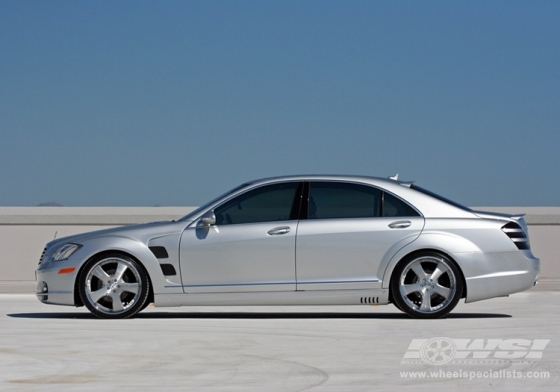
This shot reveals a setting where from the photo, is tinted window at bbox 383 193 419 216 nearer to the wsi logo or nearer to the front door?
the front door

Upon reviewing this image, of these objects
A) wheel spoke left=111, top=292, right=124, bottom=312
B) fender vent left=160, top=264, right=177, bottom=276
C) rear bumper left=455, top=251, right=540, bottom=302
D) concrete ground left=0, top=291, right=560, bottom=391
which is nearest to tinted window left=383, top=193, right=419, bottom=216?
rear bumper left=455, top=251, right=540, bottom=302

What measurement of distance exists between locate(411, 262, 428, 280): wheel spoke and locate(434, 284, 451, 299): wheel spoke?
0.18m

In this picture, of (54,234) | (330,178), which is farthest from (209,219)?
(54,234)

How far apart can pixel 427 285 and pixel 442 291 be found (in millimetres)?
179

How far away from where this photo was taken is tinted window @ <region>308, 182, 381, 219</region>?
11.9 metres

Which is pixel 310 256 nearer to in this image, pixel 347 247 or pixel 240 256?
pixel 347 247

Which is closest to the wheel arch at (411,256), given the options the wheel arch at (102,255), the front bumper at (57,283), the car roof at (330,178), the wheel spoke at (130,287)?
the car roof at (330,178)

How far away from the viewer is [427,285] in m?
11.7

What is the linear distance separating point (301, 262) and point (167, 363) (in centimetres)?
356

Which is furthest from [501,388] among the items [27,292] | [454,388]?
[27,292]

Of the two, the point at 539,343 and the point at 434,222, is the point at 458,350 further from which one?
the point at 434,222

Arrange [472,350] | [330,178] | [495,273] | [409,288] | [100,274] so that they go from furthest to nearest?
[330,178], [100,274], [495,273], [409,288], [472,350]

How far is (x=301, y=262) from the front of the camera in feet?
38.3

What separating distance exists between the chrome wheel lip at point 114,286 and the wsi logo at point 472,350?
136 inches
